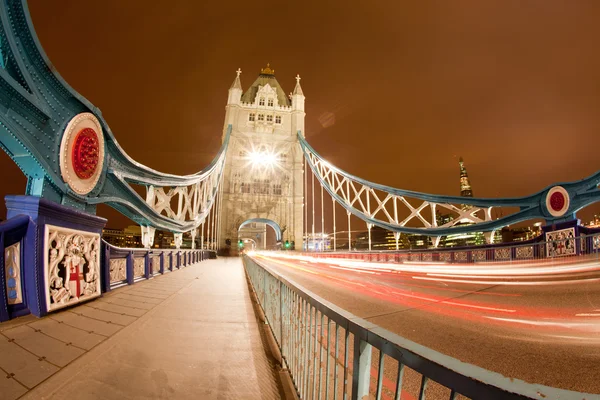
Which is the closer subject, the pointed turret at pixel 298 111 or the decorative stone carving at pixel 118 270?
the decorative stone carving at pixel 118 270

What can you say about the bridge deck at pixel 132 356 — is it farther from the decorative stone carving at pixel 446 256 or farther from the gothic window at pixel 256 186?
the gothic window at pixel 256 186

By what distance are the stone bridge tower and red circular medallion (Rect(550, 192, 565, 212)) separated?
118 ft

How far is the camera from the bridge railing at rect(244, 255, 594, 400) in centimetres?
90

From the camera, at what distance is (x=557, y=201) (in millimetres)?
14852

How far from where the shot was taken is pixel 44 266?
13.1ft

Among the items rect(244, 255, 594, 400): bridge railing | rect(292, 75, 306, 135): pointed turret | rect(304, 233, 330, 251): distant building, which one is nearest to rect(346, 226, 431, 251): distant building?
rect(304, 233, 330, 251): distant building

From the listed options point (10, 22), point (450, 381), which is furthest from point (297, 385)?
point (10, 22)

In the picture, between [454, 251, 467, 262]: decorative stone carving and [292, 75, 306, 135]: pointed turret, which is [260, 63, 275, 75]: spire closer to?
[292, 75, 306, 135]: pointed turret

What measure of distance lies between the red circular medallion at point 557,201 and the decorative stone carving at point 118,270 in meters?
18.1

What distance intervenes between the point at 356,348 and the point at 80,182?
6.45 m

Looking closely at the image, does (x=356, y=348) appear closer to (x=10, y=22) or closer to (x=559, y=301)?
(x=10, y=22)

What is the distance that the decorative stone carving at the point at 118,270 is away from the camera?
665 cm

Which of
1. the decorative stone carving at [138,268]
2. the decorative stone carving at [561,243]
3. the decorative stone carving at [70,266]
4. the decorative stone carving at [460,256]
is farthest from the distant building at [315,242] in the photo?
the decorative stone carving at [70,266]

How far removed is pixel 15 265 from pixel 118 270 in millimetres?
3445
